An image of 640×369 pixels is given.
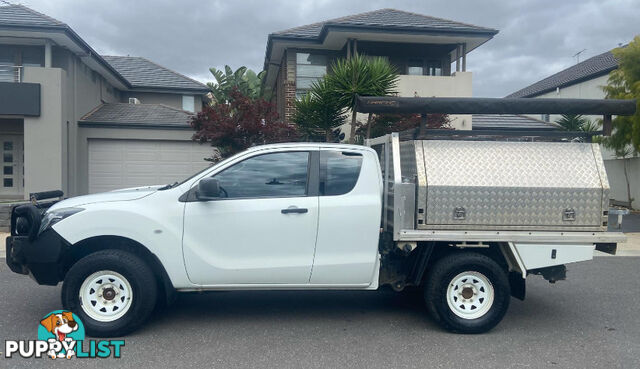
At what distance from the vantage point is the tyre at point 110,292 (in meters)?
4.80

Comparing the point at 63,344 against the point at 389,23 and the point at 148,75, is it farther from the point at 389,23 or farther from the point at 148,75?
the point at 148,75

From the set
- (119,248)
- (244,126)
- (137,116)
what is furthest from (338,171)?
(137,116)

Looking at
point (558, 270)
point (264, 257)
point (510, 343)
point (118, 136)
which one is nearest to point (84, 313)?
point (264, 257)

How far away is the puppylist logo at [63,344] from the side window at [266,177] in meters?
1.77

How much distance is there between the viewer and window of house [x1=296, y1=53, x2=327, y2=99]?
56.2 ft

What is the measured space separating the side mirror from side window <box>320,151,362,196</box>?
1.04 m

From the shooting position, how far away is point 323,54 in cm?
1745

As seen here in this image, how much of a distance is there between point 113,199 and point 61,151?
11153 mm

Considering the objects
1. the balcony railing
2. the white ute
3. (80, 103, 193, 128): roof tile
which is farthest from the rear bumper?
Answer: the balcony railing

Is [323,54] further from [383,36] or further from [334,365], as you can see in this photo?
[334,365]

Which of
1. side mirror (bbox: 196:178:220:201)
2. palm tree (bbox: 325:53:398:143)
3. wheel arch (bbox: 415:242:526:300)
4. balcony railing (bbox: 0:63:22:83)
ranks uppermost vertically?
balcony railing (bbox: 0:63:22:83)

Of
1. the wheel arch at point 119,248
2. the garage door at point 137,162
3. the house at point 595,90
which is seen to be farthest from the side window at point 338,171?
the house at point 595,90

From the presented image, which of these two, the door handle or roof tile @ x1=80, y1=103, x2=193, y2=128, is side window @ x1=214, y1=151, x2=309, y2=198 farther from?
roof tile @ x1=80, y1=103, x2=193, y2=128

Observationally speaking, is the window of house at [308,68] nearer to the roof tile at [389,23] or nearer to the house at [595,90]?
the roof tile at [389,23]
